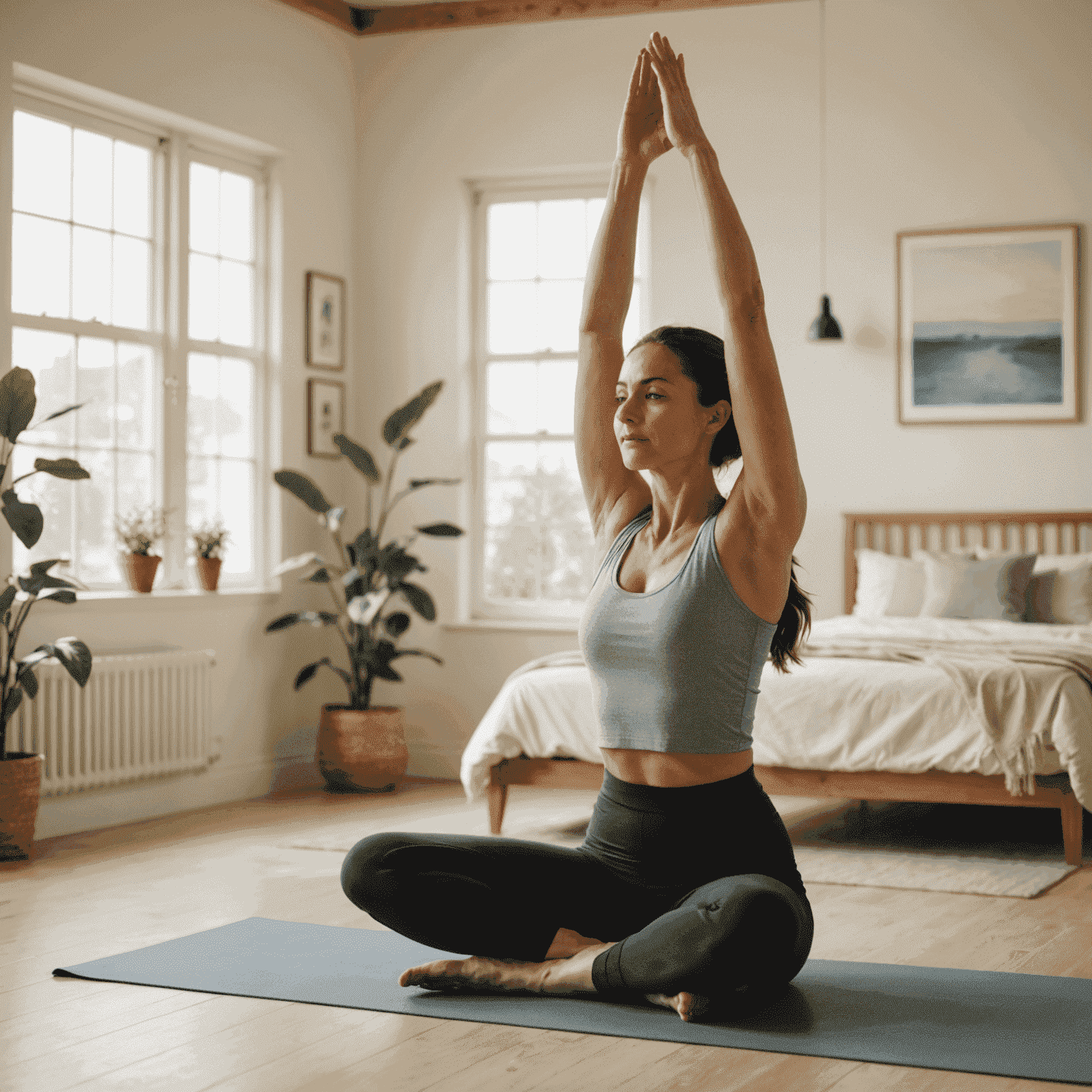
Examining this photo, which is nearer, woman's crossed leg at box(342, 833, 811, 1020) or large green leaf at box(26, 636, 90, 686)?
woman's crossed leg at box(342, 833, 811, 1020)

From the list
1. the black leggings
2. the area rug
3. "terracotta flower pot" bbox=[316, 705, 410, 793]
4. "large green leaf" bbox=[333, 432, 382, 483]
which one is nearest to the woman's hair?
the black leggings

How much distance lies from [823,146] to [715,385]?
4.30 m

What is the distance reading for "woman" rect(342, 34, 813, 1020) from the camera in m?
2.15

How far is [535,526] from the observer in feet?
21.6

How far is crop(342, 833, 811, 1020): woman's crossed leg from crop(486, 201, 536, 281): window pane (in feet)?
14.9

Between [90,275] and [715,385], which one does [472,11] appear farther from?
[715,385]

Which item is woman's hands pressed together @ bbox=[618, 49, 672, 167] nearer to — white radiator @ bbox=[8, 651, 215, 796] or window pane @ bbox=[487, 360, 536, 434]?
white radiator @ bbox=[8, 651, 215, 796]

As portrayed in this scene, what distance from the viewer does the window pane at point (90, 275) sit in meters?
5.27

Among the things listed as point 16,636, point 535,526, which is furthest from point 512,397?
point 16,636

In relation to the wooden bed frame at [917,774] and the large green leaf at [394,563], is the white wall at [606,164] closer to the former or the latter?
the wooden bed frame at [917,774]

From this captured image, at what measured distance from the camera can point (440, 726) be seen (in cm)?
654

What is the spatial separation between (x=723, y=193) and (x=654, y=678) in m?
0.74

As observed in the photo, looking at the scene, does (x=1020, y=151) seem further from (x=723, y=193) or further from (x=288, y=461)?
(x=723, y=193)

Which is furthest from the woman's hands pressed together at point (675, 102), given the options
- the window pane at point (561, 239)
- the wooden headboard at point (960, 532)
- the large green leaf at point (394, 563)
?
the window pane at point (561, 239)
